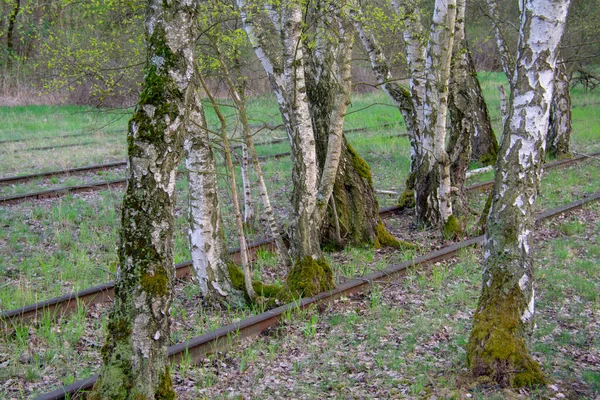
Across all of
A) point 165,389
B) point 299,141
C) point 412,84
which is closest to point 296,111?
point 299,141

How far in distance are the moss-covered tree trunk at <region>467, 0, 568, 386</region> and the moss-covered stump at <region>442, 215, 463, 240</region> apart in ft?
14.4

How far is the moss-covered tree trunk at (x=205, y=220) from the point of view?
7.20 meters

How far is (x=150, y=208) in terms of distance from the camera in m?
4.47

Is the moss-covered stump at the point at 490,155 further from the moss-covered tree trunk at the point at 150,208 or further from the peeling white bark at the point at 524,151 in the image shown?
the moss-covered tree trunk at the point at 150,208

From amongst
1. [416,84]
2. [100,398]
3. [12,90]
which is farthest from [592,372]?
[12,90]

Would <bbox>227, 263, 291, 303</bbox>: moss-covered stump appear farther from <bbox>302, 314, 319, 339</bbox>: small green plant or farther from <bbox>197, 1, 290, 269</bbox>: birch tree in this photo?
<bbox>302, 314, 319, 339</bbox>: small green plant

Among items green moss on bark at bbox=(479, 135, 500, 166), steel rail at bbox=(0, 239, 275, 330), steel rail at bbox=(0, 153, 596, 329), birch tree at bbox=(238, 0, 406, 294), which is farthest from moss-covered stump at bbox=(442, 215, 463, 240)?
green moss on bark at bbox=(479, 135, 500, 166)

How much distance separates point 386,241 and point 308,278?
2847mm

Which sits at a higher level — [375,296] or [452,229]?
[452,229]

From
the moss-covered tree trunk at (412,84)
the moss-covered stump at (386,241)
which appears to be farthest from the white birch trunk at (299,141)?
the moss-covered tree trunk at (412,84)

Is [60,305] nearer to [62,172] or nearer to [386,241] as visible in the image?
[386,241]

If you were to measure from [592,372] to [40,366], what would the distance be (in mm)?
5208

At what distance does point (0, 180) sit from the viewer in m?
13.8

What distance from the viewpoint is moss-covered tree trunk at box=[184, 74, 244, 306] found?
7.20 metres
